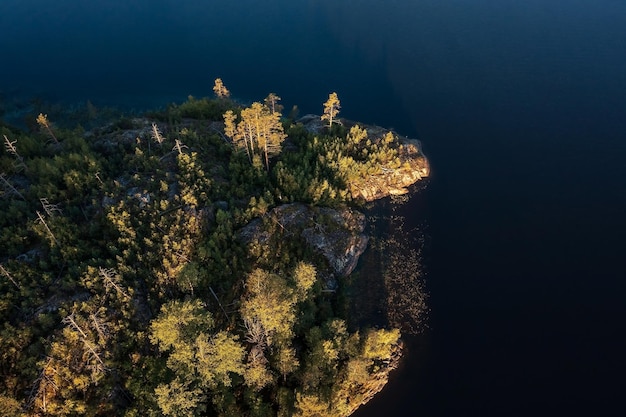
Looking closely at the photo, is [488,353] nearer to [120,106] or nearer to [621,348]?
[621,348]

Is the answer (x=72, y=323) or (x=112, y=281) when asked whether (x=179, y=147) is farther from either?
(x=72, y=323)

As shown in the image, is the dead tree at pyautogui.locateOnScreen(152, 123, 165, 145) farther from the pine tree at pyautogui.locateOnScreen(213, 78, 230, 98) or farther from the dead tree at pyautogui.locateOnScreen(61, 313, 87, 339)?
the dead tree at pyautogui.locateOnScreen(61, 313, 87, 339)

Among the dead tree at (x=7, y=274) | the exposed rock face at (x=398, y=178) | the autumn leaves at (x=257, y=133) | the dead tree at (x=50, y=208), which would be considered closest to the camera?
the dead tree at (x=7, y=274)

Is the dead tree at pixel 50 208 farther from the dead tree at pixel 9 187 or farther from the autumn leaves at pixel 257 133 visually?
the autumn leaves at pixel 257 133

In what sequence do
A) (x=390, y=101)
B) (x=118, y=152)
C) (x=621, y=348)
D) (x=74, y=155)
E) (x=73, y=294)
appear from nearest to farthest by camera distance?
(x=73, y=294)
(x=621, y=348)
(x=74, y=155)
(x=118, y=152)
(x=390, y=101)

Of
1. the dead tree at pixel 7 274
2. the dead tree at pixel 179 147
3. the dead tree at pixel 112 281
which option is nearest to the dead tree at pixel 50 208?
the dead tree at pixel 7 274

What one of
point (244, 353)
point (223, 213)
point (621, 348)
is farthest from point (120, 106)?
point (621, 348)
